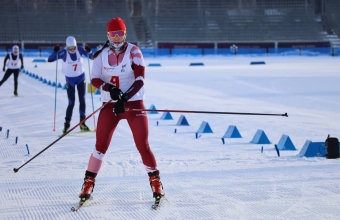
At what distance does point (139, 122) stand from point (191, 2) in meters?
44.9

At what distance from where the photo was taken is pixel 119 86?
539cm

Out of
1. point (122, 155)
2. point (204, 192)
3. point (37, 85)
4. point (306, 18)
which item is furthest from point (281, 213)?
point (306, 18)

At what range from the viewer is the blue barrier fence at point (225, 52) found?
4200cm

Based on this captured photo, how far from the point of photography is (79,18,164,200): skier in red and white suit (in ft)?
17.4

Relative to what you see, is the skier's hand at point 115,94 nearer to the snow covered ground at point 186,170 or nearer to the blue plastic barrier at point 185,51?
the snow covered ground at point 186,170

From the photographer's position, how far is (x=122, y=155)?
810cm

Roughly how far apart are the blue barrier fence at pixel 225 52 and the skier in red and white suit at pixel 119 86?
36146 millimetres

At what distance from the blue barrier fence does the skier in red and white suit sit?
36146mm

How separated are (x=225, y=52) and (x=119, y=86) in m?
38.8

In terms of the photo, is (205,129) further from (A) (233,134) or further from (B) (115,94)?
(B) (115,94)

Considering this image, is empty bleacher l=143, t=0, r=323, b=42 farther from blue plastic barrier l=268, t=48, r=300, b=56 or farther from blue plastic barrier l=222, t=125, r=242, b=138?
blue plastic barrier l=222, t=125, r=242, b=138

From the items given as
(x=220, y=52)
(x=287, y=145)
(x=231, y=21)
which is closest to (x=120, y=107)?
(x=287, y=145)

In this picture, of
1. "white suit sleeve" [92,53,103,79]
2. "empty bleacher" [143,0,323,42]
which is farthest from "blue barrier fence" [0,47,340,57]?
"white suit sleeve" [92,53,103,79]

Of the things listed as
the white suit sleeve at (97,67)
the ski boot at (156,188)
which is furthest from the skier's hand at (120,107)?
the ski boot at (156,188)
